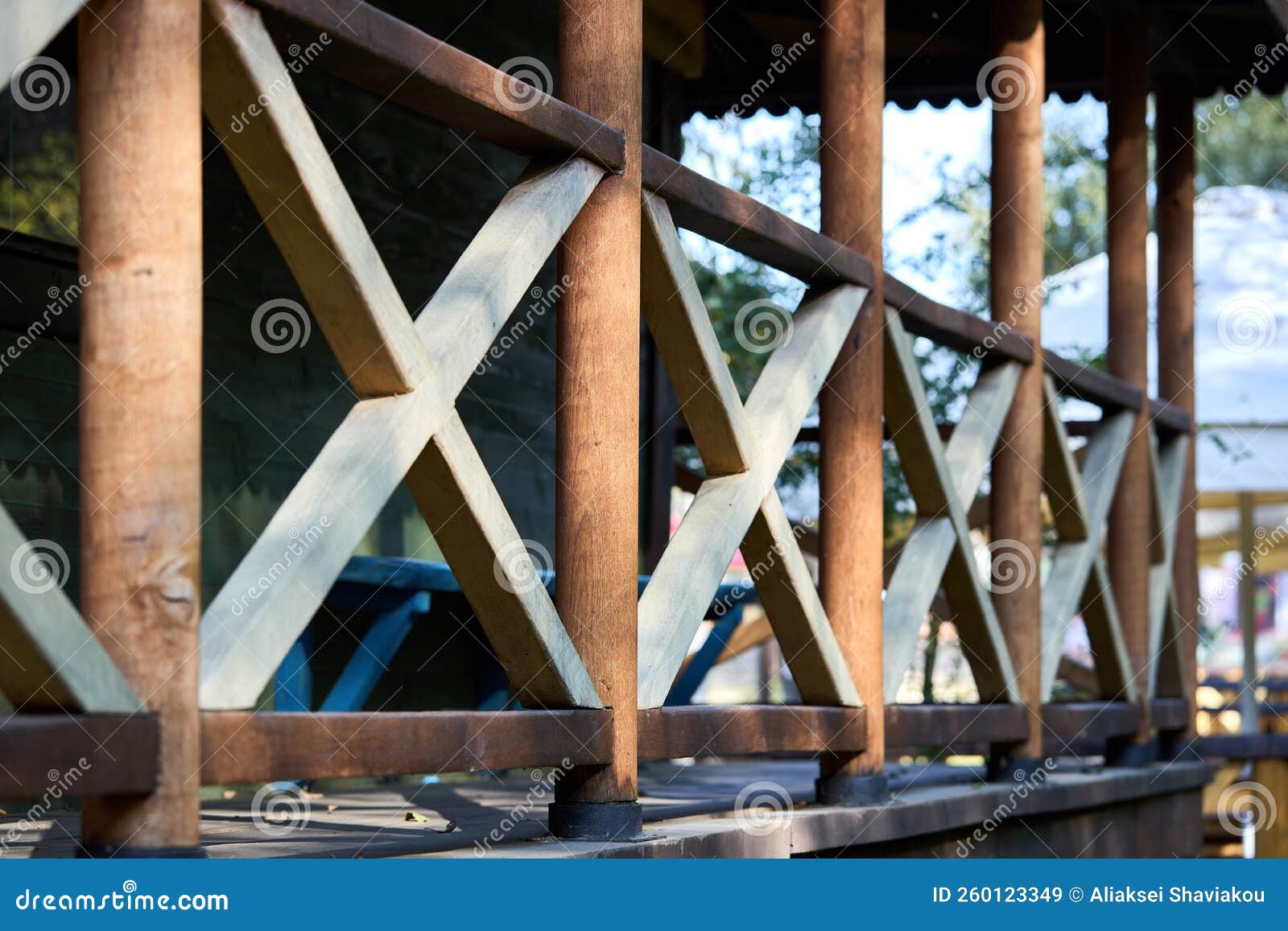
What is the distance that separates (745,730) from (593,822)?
2.14ft

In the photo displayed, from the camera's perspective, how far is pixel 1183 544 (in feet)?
25.3

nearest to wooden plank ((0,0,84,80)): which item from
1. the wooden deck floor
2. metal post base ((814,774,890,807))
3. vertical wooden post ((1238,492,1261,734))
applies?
the wooden deck floor

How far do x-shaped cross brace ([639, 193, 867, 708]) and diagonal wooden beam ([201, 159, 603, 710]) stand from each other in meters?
0.46

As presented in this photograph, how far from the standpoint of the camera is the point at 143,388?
236 centimetres

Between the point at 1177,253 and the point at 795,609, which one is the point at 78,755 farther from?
the point at 1177,253

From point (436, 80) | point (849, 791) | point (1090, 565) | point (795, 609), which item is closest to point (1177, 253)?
point (1090, 565)

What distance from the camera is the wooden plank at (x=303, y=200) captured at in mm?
2572

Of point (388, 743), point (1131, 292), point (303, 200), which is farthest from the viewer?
point (1131, 292)

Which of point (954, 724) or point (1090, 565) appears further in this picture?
point (1090, 565)

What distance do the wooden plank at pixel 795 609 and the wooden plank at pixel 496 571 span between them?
2.67ft

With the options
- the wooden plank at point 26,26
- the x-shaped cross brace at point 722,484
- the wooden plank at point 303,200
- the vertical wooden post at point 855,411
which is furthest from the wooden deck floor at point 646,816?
the wooden plank at point 26,26

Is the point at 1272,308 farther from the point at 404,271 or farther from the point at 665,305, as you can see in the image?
the point at 665,305
